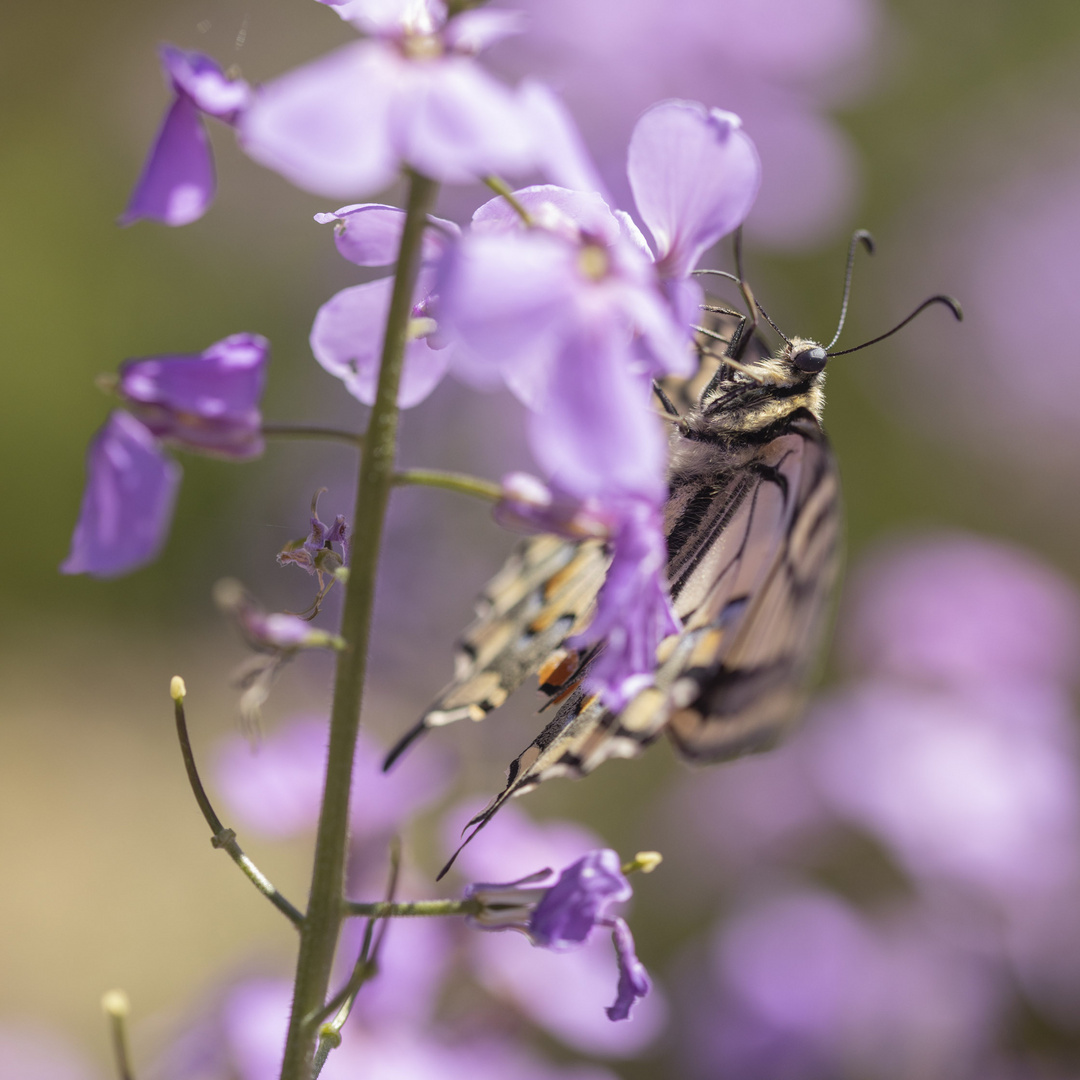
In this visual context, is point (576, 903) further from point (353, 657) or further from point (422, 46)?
point (422, 46)

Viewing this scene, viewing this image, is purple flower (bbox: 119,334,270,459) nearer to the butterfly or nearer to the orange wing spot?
the butterfly

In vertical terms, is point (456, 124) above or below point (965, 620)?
above

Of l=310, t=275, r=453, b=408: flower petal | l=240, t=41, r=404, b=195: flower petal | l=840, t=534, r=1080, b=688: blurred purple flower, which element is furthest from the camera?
l=840, t=534, r=1080, b=688: blurred purple flower

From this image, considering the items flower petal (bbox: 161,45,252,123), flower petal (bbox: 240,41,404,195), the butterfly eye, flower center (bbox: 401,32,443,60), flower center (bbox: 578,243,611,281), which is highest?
flower center (bbox: 401,32,443,60)

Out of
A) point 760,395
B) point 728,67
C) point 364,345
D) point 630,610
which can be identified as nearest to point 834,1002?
point 760,395

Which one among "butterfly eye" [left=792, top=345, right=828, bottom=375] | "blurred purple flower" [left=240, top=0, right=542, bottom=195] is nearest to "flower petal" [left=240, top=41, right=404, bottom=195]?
"blurred purple flower" [left=240, top=0, right=542, bottom=195]

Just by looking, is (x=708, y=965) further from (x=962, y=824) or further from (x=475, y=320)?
(x=475, y=320)

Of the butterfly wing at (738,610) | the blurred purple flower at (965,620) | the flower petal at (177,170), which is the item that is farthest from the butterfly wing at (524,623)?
the blurred purple flower at (965,620)

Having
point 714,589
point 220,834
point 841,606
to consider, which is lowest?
point 841,606
